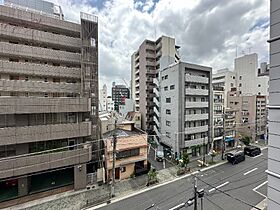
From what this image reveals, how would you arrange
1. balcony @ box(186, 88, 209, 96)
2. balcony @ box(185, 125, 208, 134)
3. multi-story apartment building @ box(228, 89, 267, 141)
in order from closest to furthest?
balcony @ box(185, 125, 208, 134)
balcony @ box(186, 88, 209, 96)
multi-story apartment building @ box(228, 89, 267, 141)

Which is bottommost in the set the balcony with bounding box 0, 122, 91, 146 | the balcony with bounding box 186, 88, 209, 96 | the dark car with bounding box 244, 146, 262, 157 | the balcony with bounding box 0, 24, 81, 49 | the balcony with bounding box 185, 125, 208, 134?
the dark car with bounding box 244, 146, 262, 157

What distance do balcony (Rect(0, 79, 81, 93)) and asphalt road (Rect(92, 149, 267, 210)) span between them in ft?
46.2

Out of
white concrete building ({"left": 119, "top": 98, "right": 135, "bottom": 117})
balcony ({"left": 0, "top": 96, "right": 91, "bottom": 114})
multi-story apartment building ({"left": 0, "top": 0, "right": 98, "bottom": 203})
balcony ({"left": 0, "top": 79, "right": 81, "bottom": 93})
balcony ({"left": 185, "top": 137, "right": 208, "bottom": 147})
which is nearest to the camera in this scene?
balcony ({"left": 0, "top": 96, "right": 91, "bottom": 114})

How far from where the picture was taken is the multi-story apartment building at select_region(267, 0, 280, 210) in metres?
4.16

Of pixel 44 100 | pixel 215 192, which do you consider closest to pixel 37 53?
pixel 44 100

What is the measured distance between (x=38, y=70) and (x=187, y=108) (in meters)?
20.8

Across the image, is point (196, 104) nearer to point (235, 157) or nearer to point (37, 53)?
point (235, 157)

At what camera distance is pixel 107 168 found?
18.1 m

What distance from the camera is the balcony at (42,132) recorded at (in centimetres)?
1392

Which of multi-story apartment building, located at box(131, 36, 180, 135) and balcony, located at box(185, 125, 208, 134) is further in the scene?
multi-story apartment building, located at box(131, 36, 180, 135)

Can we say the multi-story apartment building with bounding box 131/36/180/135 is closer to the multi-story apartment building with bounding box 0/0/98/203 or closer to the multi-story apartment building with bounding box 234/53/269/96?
the multi-story apartment building with bounding box 0/0/98/203

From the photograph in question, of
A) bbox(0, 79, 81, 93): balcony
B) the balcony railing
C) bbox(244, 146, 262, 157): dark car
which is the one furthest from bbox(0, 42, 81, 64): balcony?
bbox(244, 146, 262, 157): dark car

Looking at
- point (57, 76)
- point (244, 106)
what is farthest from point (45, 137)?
point (244, 106)

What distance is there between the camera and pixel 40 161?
15.0 m
